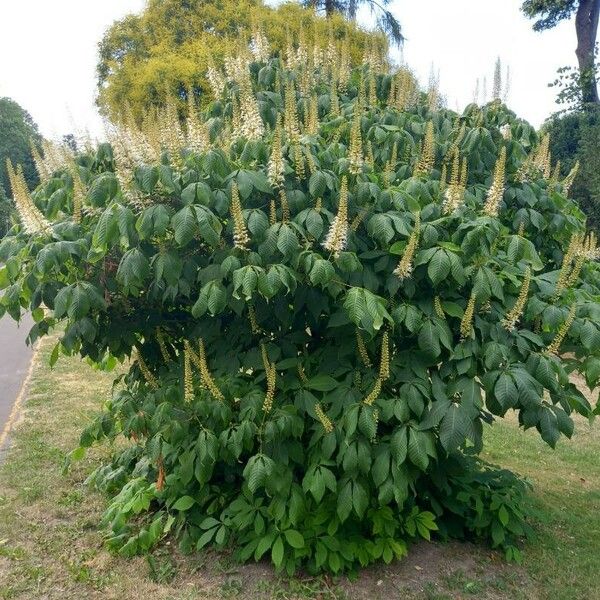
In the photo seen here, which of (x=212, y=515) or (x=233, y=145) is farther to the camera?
(x=212, y=515)

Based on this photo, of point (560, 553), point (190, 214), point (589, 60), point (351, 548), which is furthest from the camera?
point (589, 60)

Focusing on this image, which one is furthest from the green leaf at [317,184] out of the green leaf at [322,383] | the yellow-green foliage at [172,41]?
the yellow-green foliage at [172,41]

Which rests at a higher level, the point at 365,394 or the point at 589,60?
the point at 589,60

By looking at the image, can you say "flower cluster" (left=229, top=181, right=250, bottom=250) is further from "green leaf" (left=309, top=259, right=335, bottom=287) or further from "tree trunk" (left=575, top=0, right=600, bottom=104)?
"tree trunk" (left=575, top=0, right=600, bottom=104)

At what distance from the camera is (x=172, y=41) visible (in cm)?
1800

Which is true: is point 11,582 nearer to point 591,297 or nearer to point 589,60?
point 591,297

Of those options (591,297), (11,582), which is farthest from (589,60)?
(11,582)

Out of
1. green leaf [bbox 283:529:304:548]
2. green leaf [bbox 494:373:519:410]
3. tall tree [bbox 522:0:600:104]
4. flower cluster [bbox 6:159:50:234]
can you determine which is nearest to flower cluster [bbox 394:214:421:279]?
green leaf [bbox 494:373:519:410]

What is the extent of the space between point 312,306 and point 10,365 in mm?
9110

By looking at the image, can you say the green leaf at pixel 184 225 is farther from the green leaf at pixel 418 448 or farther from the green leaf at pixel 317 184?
the green leaf at pixel 418 448

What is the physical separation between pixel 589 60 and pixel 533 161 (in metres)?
14.1

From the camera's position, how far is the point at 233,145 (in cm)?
368

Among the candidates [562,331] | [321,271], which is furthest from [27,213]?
[562,331]

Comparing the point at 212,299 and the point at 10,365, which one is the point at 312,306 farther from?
the point at 10,365
